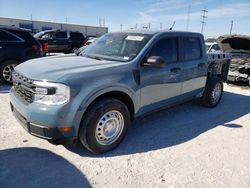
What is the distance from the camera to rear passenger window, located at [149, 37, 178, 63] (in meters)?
4.14

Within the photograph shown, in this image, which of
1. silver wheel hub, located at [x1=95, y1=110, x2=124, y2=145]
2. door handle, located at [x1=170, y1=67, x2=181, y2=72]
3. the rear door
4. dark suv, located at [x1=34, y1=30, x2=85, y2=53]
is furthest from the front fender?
dark suv, located at [x1=34, y1=30, x2=85, y2=53]

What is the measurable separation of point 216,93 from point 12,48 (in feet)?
20.3

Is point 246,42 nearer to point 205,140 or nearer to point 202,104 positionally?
point 202,104

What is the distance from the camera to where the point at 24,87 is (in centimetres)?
331

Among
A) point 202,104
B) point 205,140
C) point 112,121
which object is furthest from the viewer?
point 202,104

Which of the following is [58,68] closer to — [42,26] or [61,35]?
[61,35]

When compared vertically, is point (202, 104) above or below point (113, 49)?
below

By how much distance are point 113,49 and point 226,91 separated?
5.48 m

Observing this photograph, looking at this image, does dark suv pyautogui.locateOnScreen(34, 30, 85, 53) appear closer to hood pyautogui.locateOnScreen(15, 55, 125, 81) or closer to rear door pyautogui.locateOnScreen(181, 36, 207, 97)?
rear door pyautogui.locateOnScreen(181, 36, 207, 97)

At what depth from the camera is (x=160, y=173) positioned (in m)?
3.16

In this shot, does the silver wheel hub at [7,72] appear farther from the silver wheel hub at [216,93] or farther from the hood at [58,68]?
the silver wheel hub at [216,93]

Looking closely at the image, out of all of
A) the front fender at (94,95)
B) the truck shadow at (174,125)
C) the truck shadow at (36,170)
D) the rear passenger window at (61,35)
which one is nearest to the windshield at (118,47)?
the front fender at (94,95)

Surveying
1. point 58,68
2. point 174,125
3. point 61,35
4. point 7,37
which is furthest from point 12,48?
point 61,35

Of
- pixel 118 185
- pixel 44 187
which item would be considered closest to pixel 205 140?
pixel 118 185
